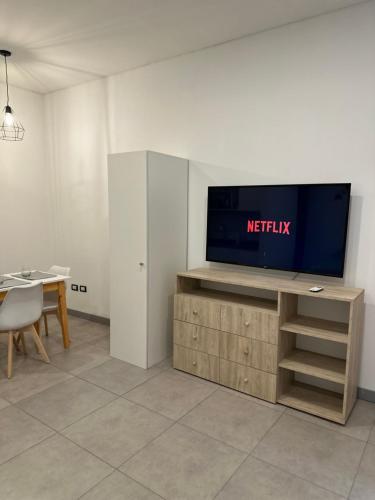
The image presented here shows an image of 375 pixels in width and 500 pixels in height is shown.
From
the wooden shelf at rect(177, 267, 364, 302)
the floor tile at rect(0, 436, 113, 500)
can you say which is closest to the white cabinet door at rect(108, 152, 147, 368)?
the wooden shelf at rect(177, 267, 364, 302)

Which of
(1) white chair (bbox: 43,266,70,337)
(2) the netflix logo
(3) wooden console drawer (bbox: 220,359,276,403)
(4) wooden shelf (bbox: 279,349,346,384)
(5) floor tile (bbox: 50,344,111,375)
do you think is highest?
(2) the netflix logo

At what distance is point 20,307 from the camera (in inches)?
121

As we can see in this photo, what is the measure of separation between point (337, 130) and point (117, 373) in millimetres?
2756

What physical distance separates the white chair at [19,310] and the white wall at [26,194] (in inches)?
65.1

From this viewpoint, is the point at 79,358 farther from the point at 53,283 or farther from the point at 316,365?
the point at 316,365

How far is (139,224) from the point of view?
316 centimetres

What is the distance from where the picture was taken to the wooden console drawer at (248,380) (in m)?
2.74

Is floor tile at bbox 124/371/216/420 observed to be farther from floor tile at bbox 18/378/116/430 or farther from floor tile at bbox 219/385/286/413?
floor tile at bbox 18/378/116/430

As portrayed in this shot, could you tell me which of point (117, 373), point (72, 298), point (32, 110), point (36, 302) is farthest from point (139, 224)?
point (32, 110)

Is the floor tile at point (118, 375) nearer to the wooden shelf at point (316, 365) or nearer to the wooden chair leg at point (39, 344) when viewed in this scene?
the wooden chair leg at point (39, 344)

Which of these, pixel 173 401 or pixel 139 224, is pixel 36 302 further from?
pixel 173 401

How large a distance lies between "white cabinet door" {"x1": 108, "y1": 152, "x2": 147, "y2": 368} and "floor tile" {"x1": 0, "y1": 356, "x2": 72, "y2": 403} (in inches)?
24.5

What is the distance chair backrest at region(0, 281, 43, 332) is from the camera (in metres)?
2.98

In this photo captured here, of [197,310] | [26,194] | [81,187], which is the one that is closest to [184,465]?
[197,310]
